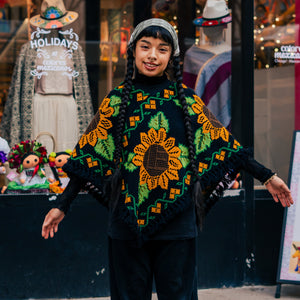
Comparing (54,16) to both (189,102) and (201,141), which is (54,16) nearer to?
(189,102)

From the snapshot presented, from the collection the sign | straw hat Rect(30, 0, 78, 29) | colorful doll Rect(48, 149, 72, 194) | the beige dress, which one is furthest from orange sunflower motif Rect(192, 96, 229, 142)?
straw hat Rect(30, 0, 78, 29)

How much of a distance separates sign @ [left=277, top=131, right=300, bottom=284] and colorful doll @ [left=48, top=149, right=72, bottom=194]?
184 cm

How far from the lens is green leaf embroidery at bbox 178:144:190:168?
2.76 metres

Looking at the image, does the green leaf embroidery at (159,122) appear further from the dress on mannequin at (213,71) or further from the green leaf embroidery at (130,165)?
the dress on mannequin at (213,71)

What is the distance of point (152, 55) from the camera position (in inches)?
110

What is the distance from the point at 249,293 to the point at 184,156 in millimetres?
2573

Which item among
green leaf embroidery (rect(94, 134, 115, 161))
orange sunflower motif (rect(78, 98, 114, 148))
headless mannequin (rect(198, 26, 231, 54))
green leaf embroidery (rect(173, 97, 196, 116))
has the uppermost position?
headless mannequin (rect(198, 26, 231, 54))

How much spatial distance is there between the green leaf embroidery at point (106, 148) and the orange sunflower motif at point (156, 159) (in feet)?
0.43

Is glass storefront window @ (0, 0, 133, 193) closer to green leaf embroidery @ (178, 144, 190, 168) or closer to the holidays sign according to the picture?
the holidays sign

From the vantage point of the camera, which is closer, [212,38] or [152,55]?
[152,55]

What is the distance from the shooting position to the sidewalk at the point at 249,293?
4.85m

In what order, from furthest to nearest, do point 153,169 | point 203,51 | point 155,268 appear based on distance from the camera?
1. point 203,51
2. point 155,268
3. point 153,169

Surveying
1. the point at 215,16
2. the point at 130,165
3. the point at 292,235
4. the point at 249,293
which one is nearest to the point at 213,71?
the point at 215,16

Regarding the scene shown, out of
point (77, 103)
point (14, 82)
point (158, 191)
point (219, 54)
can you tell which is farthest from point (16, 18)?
point (158, 191)
